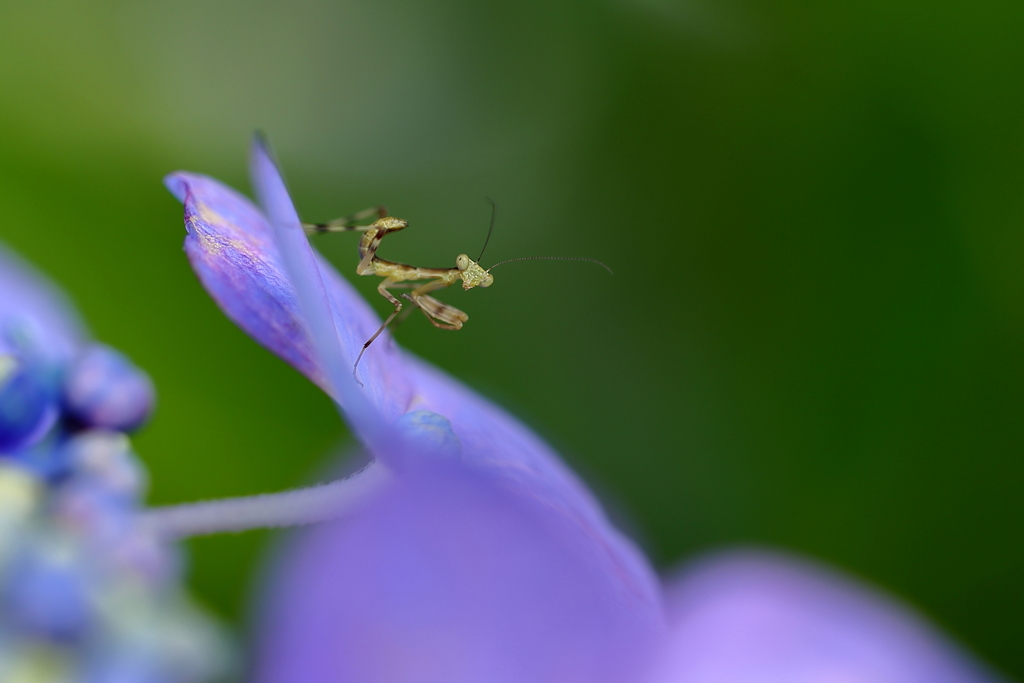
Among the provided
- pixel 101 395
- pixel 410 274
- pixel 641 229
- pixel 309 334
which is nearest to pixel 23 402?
pixel 101 395

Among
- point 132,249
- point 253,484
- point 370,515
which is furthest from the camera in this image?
point 132,249

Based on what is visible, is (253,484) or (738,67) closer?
(253,484)

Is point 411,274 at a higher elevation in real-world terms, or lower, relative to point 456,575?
lower

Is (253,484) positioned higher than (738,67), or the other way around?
(738,67)

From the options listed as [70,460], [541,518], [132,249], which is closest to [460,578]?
[541,518]

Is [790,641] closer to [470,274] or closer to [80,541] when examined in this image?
[80,541]

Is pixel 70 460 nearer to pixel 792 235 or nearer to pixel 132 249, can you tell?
pixel 132 249

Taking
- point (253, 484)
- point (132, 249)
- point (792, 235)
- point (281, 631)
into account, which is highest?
point (281, 631)

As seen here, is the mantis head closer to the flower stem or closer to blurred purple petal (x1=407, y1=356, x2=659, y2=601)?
blurred purple petal (x1=407, y1=356, x2=659, y2=601)
